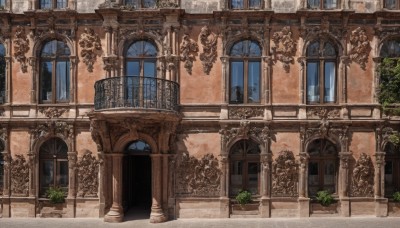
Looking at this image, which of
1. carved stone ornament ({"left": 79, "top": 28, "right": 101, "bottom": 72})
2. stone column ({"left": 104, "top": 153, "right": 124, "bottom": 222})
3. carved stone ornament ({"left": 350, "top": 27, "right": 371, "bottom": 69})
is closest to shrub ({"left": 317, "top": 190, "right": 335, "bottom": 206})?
carved stone ornament ({"left": 350, "top": 27, "right": 371, "bottom": 69})

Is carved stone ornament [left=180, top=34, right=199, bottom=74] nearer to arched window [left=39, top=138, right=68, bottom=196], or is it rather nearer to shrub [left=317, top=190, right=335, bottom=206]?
arched window [left=39, top=138, right=68, bottom=196]

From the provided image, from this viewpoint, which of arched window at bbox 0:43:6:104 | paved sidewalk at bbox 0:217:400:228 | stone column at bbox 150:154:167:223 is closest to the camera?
paved sidewalk at bbox 0:217:400:228

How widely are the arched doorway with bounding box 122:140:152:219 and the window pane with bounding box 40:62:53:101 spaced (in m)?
3.96

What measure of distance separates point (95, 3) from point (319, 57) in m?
9.39

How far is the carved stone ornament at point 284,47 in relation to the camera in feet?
51.9

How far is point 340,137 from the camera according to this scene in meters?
15.8

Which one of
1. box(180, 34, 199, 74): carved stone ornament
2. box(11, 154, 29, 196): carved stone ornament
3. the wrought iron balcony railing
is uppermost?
box(180, 34, 199, 74): carved stone ornament

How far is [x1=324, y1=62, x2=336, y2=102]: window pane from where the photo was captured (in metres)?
16.1

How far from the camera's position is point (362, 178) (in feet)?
52.1

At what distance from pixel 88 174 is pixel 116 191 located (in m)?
1.43

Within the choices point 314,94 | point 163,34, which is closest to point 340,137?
point 314,94

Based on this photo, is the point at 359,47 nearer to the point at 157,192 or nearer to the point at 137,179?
the point at 157,192

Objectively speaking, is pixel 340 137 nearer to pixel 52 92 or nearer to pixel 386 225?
pixel 386 225

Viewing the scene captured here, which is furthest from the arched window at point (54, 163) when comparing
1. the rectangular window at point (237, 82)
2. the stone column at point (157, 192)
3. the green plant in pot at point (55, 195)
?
the rectangular window at point (237, 82)
